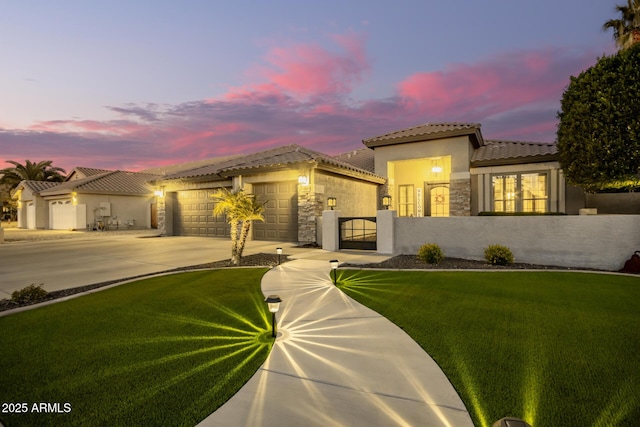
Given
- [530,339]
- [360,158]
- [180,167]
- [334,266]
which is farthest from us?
[180,167]

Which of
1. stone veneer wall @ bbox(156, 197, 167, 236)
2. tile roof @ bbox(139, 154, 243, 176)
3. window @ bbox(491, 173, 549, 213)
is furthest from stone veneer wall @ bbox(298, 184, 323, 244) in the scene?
tile roof @ bbox(139, 154, 243, 176)

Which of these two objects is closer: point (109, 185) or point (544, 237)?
point (544, 237)

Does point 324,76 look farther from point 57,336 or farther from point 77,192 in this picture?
point 77,192

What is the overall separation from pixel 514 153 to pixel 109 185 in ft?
108

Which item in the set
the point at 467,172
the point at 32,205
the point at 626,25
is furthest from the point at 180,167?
the point at 626,25

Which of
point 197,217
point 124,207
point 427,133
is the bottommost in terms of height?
point 197,217

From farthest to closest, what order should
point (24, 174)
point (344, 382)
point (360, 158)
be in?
point (24, 174) < point (360, 158) < point (344, 382)

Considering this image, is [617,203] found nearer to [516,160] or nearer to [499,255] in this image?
[516,160]

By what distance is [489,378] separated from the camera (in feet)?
10.2

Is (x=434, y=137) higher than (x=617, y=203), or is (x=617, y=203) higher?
(x=434, y=137)

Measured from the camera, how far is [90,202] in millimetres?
27625

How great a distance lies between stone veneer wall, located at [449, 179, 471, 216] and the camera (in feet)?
56.0

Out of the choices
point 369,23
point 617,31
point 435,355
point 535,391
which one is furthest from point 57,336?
point 617,31

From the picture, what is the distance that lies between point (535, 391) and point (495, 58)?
70.0ft
